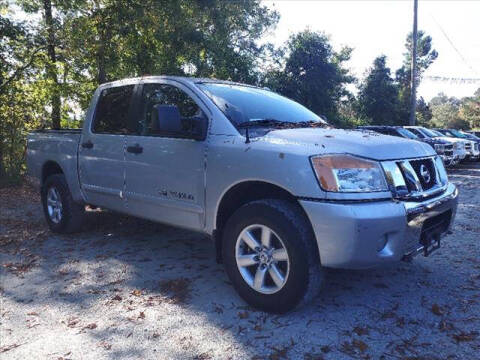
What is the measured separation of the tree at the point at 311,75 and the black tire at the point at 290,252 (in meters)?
21.7

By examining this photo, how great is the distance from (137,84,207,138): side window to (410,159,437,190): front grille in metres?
1.79

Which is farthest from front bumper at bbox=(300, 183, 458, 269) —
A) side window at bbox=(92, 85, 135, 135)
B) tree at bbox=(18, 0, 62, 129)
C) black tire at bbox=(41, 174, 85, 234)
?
tree at bbox=(18, 0, 62, 129)

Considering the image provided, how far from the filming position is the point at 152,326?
3152 millimetres

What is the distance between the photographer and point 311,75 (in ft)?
81.5

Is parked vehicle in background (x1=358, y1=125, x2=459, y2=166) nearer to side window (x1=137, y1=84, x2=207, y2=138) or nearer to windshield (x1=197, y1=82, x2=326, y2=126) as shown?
windshield (x1=197, y1=82, x2=326, y2=126)

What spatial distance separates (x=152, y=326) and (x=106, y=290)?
0.90 meters

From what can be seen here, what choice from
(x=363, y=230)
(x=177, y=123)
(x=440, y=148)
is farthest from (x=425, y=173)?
(x=440, y=148)

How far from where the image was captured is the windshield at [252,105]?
3.86 meters

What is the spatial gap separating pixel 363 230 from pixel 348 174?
0.40m

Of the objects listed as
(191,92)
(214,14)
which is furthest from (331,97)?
(191,92)

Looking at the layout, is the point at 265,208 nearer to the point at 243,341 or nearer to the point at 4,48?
the point at 243,341

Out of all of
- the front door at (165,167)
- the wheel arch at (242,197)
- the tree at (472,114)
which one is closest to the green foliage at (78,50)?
the front door at (165,167)

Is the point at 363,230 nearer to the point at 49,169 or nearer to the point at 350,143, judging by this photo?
the point at 350,143

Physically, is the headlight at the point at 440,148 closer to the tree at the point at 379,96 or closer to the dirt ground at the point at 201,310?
the dirt ground at the point at 201,310
